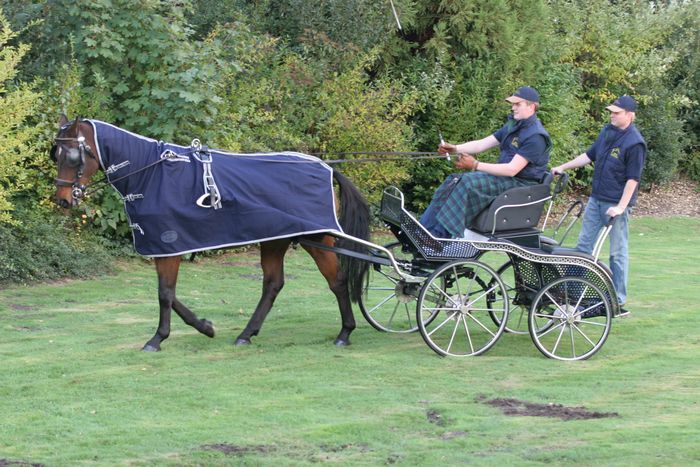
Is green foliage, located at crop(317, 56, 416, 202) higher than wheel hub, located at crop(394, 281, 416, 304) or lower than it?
higher

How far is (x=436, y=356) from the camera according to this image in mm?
8523

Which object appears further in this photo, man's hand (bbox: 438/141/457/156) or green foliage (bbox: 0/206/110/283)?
green foliage (bbox: 0/206/110/283)

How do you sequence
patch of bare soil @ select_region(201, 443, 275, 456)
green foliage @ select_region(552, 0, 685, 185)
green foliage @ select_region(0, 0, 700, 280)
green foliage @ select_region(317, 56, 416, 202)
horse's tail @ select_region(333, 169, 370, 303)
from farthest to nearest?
green foliage @ select_region(552, 0, 685, 185) < green foliage @ select_region(317, 56, 416, 202) < green foliage @ select_region(0, 0, 700, 280) < horse's tail @ select_region(333, 169, 370, 303) < patch of bare soil @ select_region(201, 443, 275, 456)

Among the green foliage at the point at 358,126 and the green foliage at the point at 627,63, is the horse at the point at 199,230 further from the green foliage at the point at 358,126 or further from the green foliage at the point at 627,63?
the green foliage at the point at 627,63

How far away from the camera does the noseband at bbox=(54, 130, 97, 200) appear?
26.9 feet

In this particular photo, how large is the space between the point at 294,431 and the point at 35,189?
711cm

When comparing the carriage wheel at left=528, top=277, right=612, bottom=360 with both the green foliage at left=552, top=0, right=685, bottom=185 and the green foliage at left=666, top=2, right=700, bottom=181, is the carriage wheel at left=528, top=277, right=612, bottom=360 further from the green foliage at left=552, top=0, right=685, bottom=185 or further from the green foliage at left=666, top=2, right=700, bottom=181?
the green foliage at left=666, top=2, right=700, bottom=181

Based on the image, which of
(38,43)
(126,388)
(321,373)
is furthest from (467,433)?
(38,43)

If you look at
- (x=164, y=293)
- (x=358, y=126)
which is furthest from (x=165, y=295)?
(x=358, y=126)

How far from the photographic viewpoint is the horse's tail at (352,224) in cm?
887

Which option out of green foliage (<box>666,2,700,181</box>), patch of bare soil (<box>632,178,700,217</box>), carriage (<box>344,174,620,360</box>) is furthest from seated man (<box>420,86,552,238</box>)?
green foliage (<box>666,2,700,181</box>)

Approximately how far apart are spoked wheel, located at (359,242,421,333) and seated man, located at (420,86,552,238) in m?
0.54

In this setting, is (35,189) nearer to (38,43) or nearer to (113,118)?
(113,118)

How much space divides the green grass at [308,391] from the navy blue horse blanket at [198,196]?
0.93 meters
